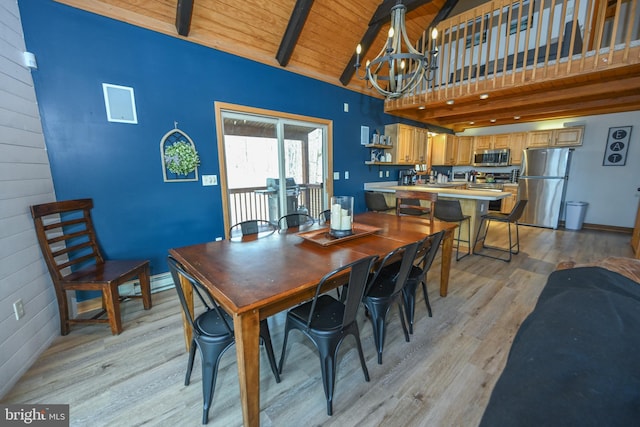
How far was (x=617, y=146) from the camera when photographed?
511cm

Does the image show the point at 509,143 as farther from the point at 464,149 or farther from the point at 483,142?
the point at 464,149

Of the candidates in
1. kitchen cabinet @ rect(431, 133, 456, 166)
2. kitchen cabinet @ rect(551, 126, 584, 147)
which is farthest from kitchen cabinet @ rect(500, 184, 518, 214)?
kitchen cabinet @ rect(431, 133, 456, 166)

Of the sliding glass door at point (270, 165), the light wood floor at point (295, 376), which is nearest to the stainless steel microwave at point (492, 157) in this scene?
the sliding glass door at point (270, 165)

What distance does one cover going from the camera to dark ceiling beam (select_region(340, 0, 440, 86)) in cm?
323

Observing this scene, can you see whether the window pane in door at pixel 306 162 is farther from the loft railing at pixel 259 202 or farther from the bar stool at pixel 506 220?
the bar stool at pixel 506 220

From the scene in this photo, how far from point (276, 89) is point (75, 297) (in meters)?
3.27

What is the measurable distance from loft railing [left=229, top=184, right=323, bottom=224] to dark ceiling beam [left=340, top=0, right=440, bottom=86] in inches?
75.0

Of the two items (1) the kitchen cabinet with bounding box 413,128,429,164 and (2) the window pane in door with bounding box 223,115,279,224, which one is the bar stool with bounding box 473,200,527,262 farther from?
(2) the window pane in door with bounding box 223,115,279,224

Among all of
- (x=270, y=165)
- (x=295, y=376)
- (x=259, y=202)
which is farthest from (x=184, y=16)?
(x=295, y=376)

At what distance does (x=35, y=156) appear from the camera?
2.03m

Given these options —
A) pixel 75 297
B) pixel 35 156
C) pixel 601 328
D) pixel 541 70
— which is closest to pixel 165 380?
pixel 75 297

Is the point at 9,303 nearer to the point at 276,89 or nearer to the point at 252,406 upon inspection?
the point at 252,406

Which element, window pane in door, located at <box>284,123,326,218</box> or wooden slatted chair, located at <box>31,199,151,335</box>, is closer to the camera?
wooden slatted chair, located at <box>31,199,151,335</box>

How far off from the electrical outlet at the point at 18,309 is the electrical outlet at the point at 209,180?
1768 millimetres
